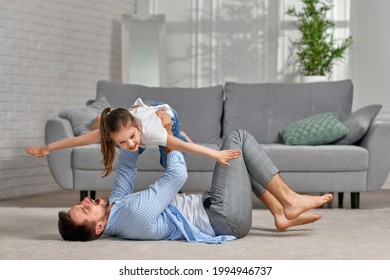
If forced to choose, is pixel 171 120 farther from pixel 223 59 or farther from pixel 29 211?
pixel 223 59

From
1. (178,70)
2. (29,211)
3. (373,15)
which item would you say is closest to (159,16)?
(178,70)

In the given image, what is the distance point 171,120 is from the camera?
4.17 metres

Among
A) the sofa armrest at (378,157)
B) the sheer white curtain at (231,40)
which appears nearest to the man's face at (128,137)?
the sofa armrest at (378,157)

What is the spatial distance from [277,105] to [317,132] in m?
0.65

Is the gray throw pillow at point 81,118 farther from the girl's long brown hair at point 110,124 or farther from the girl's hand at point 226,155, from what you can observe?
the girl's hand at point 226,155

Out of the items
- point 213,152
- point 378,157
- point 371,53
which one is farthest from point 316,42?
point 213,152

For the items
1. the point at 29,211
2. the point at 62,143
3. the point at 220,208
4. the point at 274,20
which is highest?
the point at 274,20

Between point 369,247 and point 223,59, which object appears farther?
point 223,59

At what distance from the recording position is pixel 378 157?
5.73 meters

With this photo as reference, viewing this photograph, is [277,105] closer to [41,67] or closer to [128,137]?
[41,67]

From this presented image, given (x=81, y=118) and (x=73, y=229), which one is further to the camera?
(x=81, y=118)

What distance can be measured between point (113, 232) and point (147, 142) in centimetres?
48

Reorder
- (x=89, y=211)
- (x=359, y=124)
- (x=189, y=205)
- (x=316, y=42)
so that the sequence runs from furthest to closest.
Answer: (x=316, y=42) → (x=359, y=124) → (x=189, y=205) → (x=89, y=211)

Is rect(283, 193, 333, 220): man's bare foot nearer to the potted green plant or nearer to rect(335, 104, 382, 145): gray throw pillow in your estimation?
rect(335, 104, 382, 145): gray throw pillow
